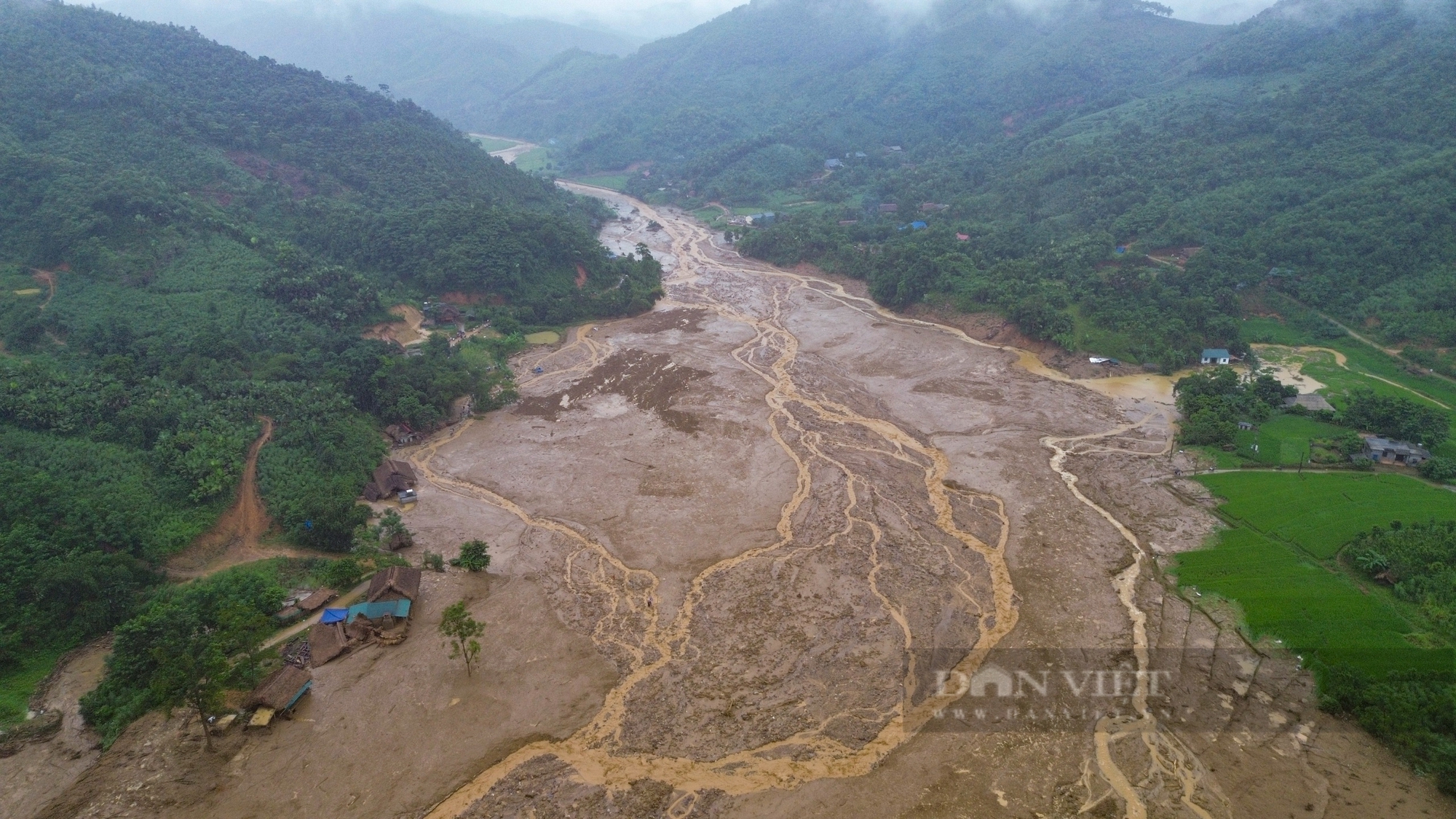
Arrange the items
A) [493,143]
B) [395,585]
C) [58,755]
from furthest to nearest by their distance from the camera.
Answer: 1. [493,143]
2. [395,585]
3. [58,755]

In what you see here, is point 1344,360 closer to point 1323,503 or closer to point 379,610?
point 1323,503

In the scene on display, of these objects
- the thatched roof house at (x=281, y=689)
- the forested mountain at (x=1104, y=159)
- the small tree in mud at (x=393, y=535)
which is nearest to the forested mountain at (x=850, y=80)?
the forested mountain at (x=1104, y=159)

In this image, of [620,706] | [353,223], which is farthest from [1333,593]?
[353,223]

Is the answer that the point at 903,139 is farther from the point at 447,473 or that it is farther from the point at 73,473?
the point at 73,473

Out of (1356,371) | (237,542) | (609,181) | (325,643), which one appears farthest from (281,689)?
(609,181)

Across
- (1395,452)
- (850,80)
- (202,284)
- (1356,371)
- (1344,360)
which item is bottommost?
(1395,452)

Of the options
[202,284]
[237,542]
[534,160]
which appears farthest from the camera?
[534,160]

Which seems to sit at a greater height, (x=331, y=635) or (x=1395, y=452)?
(x=1395, y=452)
